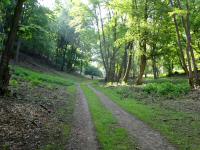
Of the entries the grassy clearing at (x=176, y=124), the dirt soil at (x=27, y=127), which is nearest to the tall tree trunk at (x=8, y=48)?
the dirt soil at (x=27, y=127)

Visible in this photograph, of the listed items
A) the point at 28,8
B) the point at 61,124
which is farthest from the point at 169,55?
the point at 61,124

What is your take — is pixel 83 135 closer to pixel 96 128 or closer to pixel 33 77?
pixel 96 128

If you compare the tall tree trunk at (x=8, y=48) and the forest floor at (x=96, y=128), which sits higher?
the tall tree trunk at (x=8, y=48)

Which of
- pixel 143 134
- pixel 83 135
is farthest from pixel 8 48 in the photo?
pixel 143 134

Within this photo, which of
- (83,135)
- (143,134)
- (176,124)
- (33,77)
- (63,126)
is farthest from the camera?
(33,77)

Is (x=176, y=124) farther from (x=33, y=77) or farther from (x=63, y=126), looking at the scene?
(x=33, y=77)

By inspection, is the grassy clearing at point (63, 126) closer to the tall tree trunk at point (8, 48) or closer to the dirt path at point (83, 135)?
the dirt path at point (83, 135)

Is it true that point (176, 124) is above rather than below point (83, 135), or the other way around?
above

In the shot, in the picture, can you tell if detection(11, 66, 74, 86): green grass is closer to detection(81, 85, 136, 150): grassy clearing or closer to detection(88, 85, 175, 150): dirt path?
detection(81, 85, 136, 150): grassy clearing

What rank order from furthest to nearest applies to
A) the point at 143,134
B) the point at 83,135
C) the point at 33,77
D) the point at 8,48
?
the point at 33,77 → the point at 8,48 → the point at 143,134 → the point at 83,135

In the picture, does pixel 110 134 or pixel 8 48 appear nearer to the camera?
pixel 110 134

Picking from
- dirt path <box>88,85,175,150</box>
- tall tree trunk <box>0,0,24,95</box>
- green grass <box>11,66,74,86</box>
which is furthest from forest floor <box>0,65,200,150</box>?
green grass <box>11,66,74,86</box>

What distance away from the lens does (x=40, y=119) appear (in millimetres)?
11781

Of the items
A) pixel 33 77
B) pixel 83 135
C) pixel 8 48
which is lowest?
pixel 83 135
